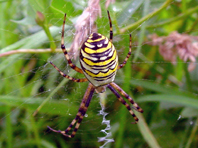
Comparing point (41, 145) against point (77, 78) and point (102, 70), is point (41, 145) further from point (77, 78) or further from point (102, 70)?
point (102, 70)

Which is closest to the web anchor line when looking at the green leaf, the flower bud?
the green leaf

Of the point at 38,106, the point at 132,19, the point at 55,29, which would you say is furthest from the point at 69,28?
the point at 38,106

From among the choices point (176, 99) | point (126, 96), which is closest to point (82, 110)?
point (126, 96)

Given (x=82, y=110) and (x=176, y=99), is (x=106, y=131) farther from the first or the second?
(x=176, y=99)

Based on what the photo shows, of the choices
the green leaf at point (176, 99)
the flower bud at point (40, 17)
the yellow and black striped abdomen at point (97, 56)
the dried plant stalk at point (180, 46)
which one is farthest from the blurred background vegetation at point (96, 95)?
the yellow and black striped abdomen at point (97, 56)

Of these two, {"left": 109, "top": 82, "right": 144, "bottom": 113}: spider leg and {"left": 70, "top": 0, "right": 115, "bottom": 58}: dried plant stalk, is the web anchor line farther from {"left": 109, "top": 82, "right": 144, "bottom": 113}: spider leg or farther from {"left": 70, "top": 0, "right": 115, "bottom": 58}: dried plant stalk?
{"left": 70, "top": 0, "right": 115, "bottom": 58}: dried plant stalk

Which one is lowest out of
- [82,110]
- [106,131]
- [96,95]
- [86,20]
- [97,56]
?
[106,131]
